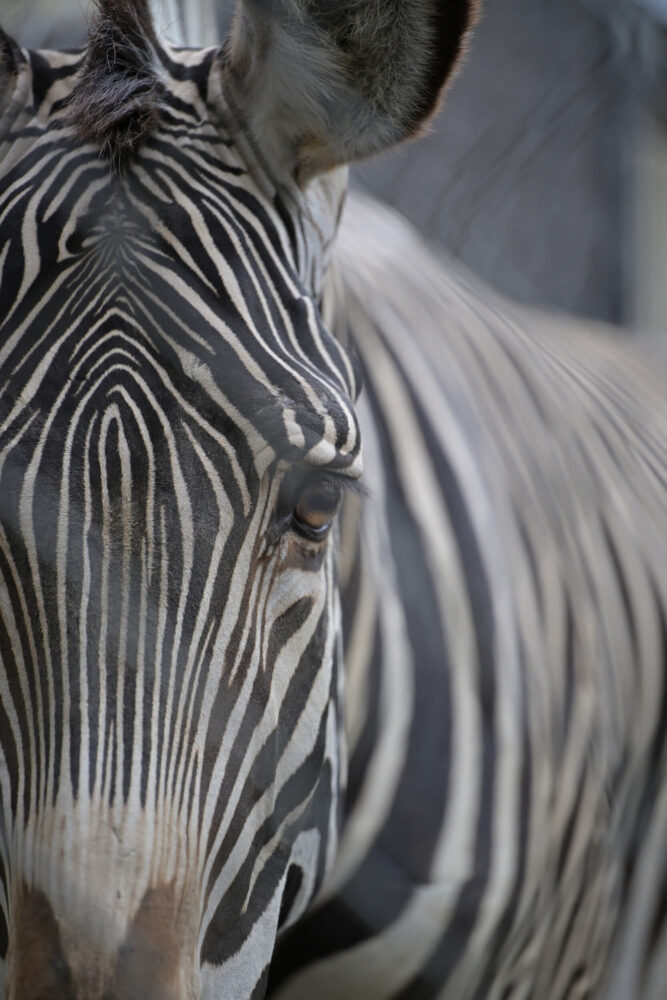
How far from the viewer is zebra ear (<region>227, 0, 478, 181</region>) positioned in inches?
48.9

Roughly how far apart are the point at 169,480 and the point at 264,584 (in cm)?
17

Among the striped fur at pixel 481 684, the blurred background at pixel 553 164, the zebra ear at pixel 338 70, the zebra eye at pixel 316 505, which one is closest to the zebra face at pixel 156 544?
the zebra eye at pixel 316 505

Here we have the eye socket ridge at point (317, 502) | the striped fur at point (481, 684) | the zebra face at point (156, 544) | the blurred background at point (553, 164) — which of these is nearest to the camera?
the zebra face at point (156, 544)

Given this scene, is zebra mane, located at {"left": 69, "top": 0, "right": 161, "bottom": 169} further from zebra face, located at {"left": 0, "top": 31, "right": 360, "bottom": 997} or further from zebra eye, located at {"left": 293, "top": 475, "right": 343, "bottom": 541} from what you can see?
zebra eye, located at {"left": 293, "top": 475, "right": 343, "bottom": 541}

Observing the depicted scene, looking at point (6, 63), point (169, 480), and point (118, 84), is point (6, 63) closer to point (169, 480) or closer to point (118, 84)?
point (118, 84)

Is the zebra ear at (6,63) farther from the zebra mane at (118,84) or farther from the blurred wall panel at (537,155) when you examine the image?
the blurred wall panel at (537,155)

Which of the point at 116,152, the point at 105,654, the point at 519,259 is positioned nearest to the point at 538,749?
the point at 105,654

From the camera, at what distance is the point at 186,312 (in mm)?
1104

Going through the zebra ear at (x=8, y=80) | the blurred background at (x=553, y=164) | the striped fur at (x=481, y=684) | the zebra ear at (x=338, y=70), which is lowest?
the striped fur at (x=481, y=684)

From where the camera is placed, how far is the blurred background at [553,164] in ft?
13.3

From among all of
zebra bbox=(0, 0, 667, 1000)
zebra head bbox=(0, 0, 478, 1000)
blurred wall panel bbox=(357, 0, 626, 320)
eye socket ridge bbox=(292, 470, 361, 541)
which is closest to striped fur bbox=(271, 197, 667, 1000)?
zebra bbox=(0, 0, 667, 1000)

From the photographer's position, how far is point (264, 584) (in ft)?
3.65

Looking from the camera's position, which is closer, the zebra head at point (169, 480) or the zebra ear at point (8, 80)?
the zebra head at point (169, 480)

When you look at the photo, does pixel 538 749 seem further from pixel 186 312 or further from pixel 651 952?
pixel 186 312
